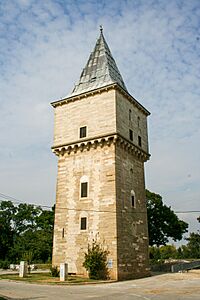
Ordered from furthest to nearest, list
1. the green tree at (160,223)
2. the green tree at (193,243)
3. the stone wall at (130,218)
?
the green tree at (193,243) → the green tree at (160,223) → the stone wall at (130,218)

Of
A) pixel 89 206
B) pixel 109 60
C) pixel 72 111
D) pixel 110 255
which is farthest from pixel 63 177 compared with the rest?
pixel 109 60

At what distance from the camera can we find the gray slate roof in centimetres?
2961

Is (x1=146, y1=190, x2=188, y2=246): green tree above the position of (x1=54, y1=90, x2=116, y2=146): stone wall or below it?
below

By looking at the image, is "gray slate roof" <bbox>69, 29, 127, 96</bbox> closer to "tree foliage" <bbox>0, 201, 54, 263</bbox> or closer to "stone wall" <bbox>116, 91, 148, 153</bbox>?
"stone wall" <bbox>116, 91, 148, 153</bbox>

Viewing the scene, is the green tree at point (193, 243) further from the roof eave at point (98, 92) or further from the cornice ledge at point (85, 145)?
the cornice ledge at point (85, 145)

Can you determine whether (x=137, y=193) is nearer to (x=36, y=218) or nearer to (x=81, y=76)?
(x=81, y=76)

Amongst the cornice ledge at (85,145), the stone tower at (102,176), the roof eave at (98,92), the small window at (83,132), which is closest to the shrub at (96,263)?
the stone tower at (102,176)

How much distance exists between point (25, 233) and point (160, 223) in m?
24.7

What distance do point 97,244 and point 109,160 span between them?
20.8 ft

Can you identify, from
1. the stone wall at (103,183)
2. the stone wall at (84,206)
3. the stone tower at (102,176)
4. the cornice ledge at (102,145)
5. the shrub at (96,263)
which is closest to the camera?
the shrub at (96,263)

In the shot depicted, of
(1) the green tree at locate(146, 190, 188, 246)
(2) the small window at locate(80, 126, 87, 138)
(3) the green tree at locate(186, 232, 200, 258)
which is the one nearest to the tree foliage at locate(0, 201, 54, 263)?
(1) the green tree at locate(146, 190, 188, 246)

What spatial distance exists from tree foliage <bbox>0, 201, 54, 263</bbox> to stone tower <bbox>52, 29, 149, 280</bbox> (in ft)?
65.6

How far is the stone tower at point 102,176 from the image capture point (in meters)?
23.9

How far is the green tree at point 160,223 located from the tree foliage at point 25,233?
53.4 ft
